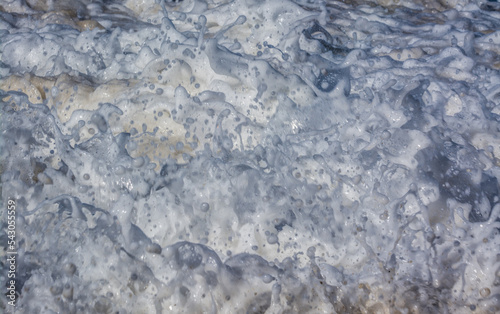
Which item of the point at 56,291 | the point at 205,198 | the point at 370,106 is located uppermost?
the point at 370,106

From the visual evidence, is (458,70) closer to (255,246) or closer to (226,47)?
(226,47)

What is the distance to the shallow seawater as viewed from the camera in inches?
75.9

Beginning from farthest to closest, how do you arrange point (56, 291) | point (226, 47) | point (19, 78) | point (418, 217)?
1. point (226, 47)
2. point (19, 78)
3. point (418, 217)
4. point (56, 291)

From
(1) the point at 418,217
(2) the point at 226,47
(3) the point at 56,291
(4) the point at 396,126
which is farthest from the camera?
(2) the point at 226,47

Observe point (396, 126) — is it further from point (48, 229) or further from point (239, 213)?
point (48, 229)

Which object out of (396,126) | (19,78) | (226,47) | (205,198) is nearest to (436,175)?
(396,126)

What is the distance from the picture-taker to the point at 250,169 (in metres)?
2.20

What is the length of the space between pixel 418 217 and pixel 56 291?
166 cm

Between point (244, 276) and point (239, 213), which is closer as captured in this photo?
point (244, 276)

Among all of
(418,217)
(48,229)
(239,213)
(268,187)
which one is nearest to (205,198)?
(239,213)

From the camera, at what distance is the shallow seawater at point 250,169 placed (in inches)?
75.9

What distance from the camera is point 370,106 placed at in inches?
94.0

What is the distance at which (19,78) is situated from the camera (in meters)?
2.52

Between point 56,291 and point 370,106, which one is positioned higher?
point 370,106
